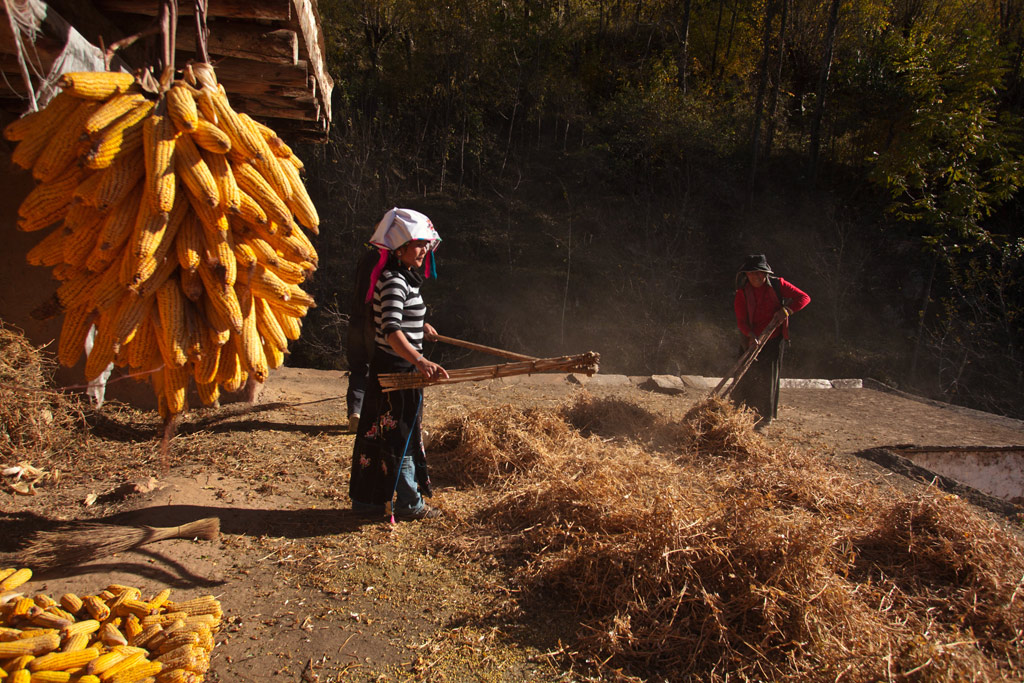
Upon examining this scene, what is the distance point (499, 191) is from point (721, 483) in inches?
549

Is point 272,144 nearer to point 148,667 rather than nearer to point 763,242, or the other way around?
point 148,667

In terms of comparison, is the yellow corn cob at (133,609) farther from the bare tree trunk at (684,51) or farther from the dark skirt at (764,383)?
the bare tree trunk at (684,51)

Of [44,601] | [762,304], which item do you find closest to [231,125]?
→ [44,601]

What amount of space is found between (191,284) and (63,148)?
1.69 ft

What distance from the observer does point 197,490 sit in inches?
162

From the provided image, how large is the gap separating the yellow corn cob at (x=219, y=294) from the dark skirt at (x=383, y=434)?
1.86 m

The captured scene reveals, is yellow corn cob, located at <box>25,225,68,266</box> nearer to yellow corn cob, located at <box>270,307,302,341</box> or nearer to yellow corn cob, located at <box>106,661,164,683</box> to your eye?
yellow corn cob, located at <box>270,307,302,341</box>

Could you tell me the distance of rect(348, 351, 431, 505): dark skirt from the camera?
3.72 metres

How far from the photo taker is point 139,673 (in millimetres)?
2396

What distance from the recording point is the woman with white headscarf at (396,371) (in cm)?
350

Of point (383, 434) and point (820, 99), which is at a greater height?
point (820, 99)

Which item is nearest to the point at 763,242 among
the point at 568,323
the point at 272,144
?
the point at 568,323

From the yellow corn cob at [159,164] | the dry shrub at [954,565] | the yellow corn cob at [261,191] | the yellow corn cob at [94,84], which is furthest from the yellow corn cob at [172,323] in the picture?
the dry shrub at [954,565]

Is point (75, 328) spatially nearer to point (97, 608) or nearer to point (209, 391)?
point (209, 391)
